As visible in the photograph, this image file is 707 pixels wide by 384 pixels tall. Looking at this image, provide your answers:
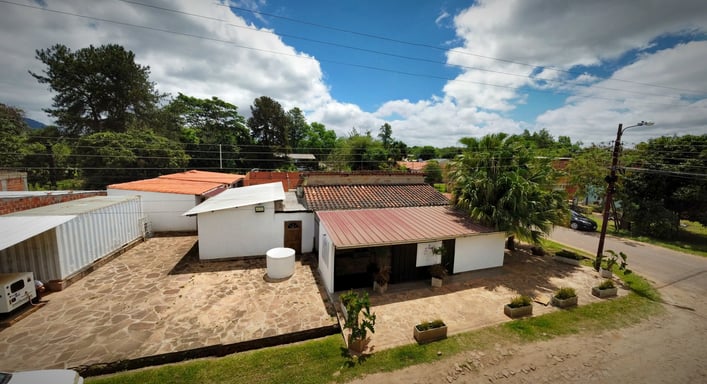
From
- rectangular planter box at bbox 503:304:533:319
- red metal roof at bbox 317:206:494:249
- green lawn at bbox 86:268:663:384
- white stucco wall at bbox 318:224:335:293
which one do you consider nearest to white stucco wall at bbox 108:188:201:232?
red metal roof at bbox 317:206:494:249

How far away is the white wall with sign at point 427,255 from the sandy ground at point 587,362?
376 centimetres

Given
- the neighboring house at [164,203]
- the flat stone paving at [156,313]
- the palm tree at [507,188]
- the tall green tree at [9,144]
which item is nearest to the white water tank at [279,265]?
the flat stone paving at [156,313]

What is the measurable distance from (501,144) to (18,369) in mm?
16918

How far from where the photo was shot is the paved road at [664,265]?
10250mm

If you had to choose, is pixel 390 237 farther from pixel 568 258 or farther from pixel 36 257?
pixel 36 257

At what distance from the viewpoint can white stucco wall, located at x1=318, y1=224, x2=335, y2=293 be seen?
28.4ft

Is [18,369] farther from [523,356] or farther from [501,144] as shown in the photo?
[501,144]

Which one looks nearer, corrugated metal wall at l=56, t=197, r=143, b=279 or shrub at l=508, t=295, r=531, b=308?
shrub at l=508, t=295, r=531, b=308

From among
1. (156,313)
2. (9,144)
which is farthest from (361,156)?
(9,144)

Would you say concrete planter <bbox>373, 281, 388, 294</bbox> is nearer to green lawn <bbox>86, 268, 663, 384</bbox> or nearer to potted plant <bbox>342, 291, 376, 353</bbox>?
green lawn <bbox>86, 268, 663, 384</bbox>

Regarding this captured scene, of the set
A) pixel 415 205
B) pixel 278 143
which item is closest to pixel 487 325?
pixel 415 205

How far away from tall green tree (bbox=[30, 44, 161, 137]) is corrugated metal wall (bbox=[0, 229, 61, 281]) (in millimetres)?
30899

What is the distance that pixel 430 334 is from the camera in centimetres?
680

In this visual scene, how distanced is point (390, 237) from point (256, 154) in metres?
37.4
